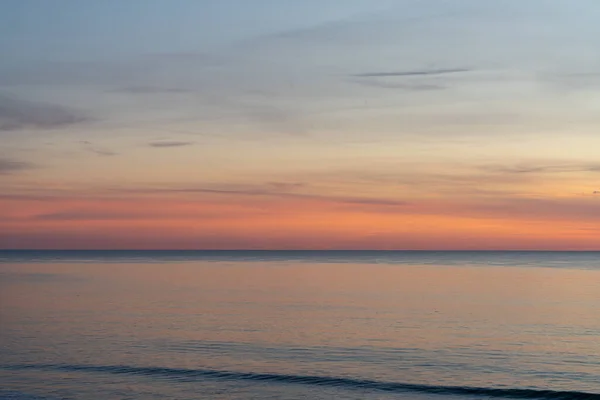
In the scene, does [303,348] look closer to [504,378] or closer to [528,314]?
Answer: [504,378]

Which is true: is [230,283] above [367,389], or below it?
above

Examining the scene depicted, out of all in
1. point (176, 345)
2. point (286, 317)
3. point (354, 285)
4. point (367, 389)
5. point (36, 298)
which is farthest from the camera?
point (354, 285)

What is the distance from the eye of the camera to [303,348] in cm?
4353

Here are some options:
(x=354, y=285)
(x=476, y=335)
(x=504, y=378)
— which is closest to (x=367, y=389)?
(x=504, y=378)

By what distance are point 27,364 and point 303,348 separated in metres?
15.4

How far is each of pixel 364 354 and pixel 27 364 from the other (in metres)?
18.3

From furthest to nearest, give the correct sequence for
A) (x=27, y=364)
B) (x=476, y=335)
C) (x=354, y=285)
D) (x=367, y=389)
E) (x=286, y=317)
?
1. (x=354, y=285)
2. (x=286, y=317)
3. (x=476, y=335)
4. (x=27, y=364)
5. (x=367, y=389)

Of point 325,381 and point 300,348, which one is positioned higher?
point 300,348

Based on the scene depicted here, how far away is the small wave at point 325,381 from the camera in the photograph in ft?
109

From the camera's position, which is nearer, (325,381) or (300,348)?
(325,381)

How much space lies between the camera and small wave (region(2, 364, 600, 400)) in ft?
109

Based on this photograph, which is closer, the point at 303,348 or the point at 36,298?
the point at 303,348

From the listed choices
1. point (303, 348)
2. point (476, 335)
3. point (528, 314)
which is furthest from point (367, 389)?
point (528, 314)

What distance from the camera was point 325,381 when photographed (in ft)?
116
